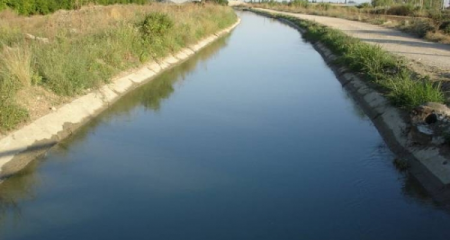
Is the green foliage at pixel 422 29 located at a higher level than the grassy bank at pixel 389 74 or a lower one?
lower

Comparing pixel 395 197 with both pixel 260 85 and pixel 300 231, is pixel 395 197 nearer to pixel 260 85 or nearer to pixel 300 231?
pixel 300 231

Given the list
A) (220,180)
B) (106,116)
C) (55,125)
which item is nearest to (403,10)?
(106,116)

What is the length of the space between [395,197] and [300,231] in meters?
2.19

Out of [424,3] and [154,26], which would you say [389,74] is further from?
[424,3]

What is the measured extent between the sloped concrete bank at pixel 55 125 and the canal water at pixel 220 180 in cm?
23

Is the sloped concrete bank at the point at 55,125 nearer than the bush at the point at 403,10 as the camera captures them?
Yes

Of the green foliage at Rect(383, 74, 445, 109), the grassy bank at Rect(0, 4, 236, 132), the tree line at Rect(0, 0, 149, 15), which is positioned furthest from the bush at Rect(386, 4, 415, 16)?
the green foliage at Rect(383, 74, 445, 109)

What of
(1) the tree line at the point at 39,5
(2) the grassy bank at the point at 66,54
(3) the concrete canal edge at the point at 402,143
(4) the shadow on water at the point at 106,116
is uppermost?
(1) the tree line at the point at 39,5

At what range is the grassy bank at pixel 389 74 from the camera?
1069cm

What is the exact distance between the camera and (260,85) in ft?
53.9

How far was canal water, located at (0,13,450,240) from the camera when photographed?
6.44 meters

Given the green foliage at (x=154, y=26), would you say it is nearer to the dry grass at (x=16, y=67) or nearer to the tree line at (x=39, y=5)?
the dry grass at (x=16, y=67)

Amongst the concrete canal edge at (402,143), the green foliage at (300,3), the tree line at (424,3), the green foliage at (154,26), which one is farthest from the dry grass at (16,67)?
the green foliage at (300,3)

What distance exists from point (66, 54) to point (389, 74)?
31.2 feet
